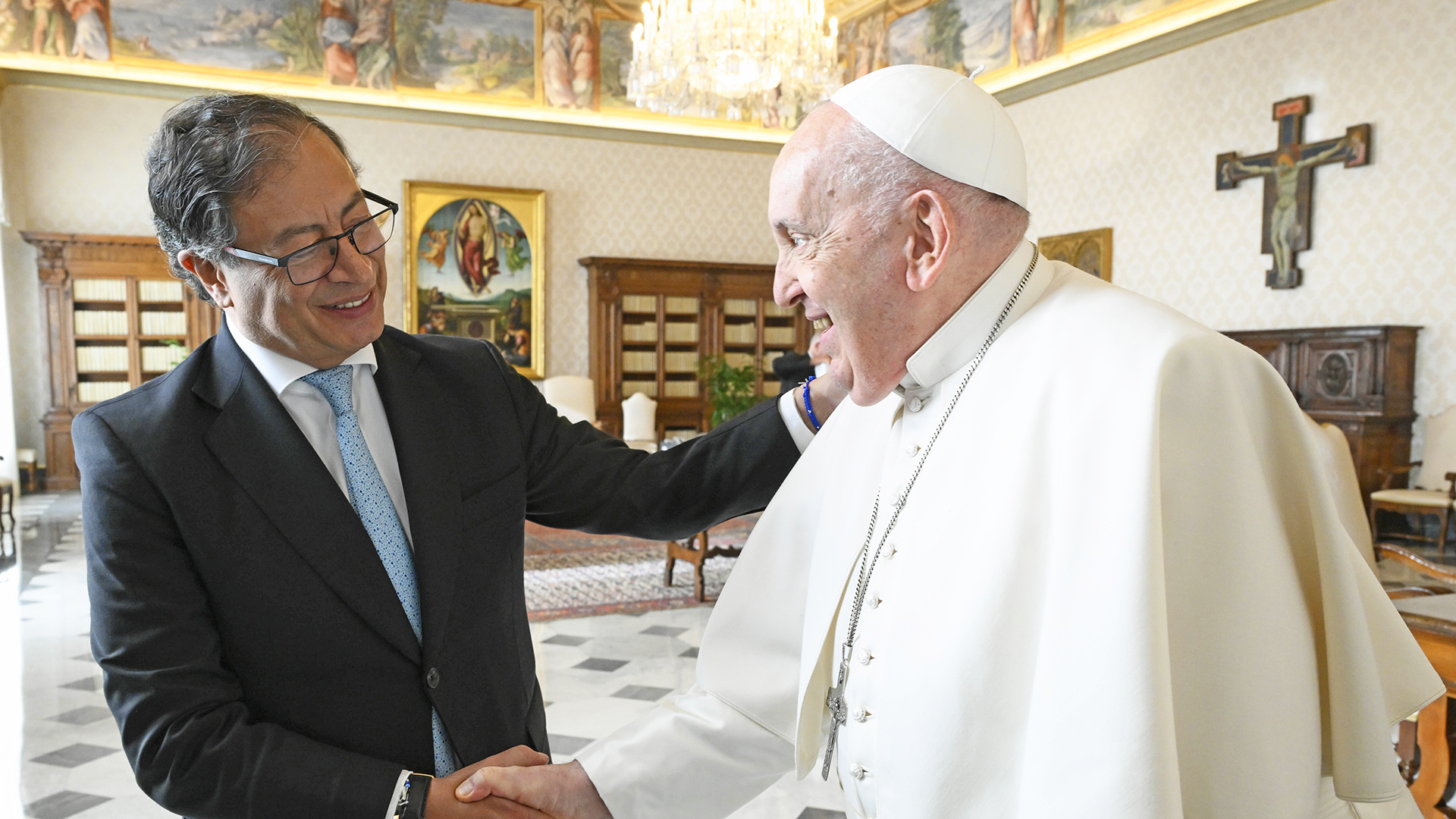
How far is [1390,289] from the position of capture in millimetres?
7930

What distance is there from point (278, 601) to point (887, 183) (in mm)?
1033

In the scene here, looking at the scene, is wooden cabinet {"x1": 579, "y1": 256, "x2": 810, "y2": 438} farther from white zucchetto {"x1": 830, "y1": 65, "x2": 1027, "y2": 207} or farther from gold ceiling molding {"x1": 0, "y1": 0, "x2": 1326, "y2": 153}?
white zucchetto {"x1": 830, "y1": 65, "x2": 1027, "y2": 207}

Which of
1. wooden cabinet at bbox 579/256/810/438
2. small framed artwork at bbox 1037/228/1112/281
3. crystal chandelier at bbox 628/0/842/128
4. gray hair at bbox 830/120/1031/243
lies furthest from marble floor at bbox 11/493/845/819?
wooden cabinet at bbox 579/256/810/438

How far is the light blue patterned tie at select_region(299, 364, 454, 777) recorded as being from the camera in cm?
155

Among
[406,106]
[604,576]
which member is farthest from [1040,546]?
[406,106]

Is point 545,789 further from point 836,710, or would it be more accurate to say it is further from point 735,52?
point 735,52

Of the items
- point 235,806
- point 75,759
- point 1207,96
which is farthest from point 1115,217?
point 235,806

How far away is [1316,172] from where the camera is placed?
8.38 m

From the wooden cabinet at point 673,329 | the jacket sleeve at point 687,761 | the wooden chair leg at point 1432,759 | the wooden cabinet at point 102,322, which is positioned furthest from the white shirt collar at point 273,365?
the wooden cabinet at point 673,329


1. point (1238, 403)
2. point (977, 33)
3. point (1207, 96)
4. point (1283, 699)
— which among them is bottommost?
point (1283, 699)

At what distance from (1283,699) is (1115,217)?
32.6ft

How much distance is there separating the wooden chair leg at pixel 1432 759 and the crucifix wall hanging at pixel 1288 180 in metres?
6.76

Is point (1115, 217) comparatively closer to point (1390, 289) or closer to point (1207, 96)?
point (1207, 96)

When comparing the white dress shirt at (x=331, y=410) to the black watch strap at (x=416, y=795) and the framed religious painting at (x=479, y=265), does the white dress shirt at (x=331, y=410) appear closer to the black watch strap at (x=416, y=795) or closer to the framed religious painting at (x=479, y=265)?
the black watch strap at (x=416, y=795)
